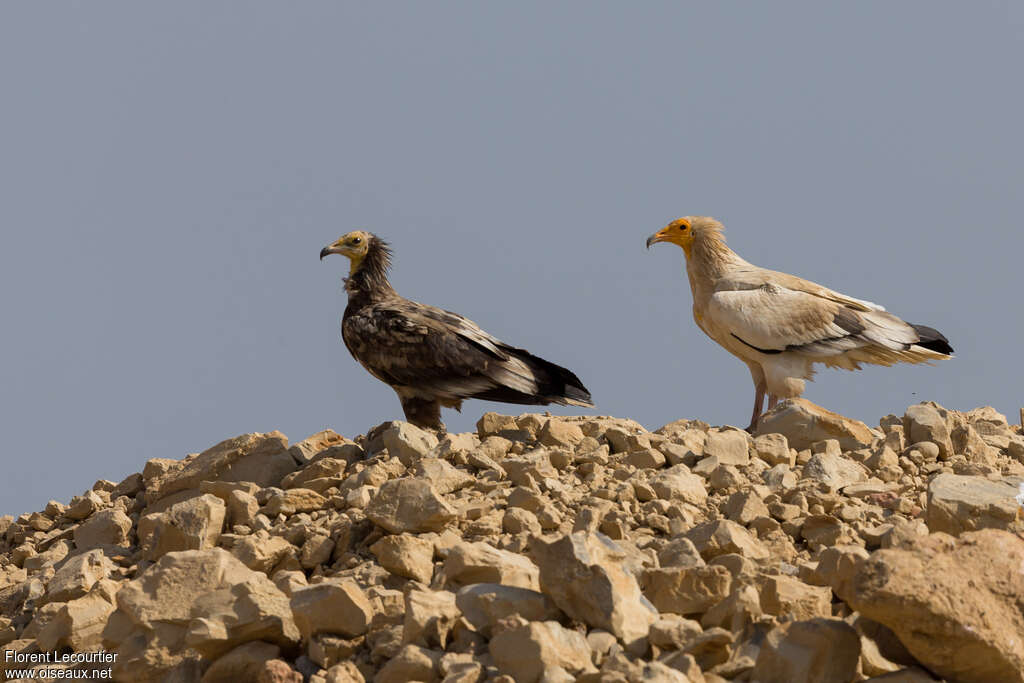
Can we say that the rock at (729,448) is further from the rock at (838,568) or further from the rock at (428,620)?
the rock at (428,620)

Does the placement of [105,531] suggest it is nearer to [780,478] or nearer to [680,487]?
[680,487]

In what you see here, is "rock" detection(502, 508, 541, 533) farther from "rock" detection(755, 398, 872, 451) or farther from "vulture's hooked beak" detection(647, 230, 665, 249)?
"vulture's hooked beak" detection(647, 230, 665, 249)

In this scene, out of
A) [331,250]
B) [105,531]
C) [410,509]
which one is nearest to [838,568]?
[410,509]

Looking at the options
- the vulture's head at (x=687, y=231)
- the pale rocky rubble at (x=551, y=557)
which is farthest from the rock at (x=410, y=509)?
the vulture's head at (x=687, y=231)

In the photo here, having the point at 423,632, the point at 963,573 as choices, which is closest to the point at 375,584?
the point at 423,632

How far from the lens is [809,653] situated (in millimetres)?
5195

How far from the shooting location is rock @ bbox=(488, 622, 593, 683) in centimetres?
529

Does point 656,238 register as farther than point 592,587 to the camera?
Yes

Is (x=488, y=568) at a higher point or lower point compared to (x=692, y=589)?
higher

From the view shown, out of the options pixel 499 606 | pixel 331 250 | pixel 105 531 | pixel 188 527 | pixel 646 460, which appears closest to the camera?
pixel 499 606

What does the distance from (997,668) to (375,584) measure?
10.7ft

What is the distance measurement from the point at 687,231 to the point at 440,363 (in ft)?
11.8

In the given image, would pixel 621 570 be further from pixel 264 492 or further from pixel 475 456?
pixel 264 492

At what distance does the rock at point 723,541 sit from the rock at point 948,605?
1199mm
